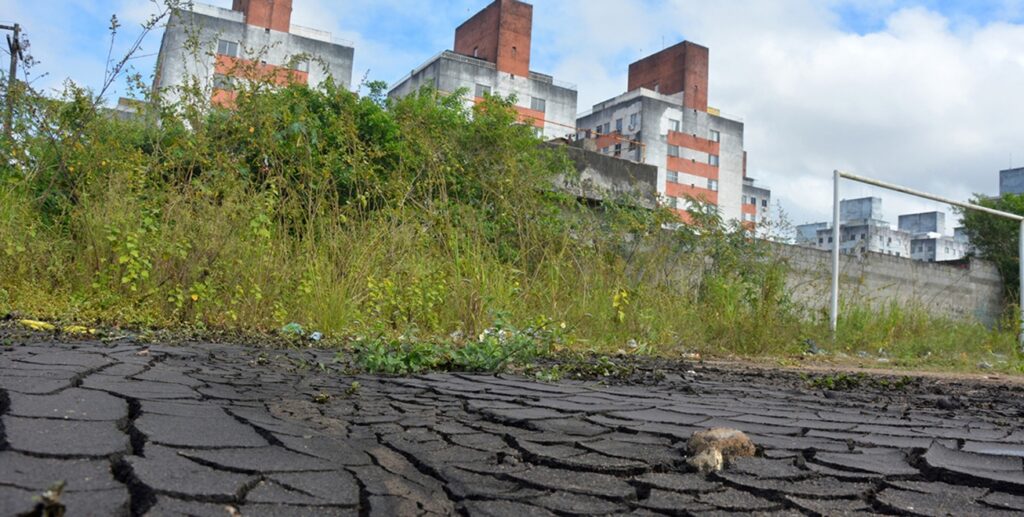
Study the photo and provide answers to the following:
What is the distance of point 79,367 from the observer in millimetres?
3418

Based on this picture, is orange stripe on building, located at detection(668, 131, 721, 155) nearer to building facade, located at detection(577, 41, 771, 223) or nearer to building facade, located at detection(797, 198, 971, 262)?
Answer: building facade, located at detection(577, 41, 771, 223)

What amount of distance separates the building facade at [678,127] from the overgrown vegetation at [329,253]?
119ft

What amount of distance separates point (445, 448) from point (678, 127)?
1883 inches

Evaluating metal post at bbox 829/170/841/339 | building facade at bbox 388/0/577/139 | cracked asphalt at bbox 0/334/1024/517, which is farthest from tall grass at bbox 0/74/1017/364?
building facade at bbox 388/0/577/139

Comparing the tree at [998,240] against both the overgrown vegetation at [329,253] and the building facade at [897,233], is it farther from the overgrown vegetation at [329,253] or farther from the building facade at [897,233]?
the building facade at [897,233]

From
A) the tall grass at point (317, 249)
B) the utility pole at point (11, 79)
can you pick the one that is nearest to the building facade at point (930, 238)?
the tall grass at point (317, 249)

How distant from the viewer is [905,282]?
16.8 m

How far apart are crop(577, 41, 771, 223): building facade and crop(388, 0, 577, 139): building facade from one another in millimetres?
3378

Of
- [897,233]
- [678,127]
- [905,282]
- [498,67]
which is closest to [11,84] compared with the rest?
[905,282]

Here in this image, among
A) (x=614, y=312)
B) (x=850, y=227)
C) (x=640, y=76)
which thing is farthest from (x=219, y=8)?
(x=850, y=227)

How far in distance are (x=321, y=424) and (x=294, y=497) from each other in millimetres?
948

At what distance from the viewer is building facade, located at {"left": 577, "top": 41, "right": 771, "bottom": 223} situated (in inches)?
1859

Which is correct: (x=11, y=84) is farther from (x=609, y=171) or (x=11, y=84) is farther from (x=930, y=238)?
(x=930, y=238)

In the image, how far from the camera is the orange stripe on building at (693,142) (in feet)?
160
